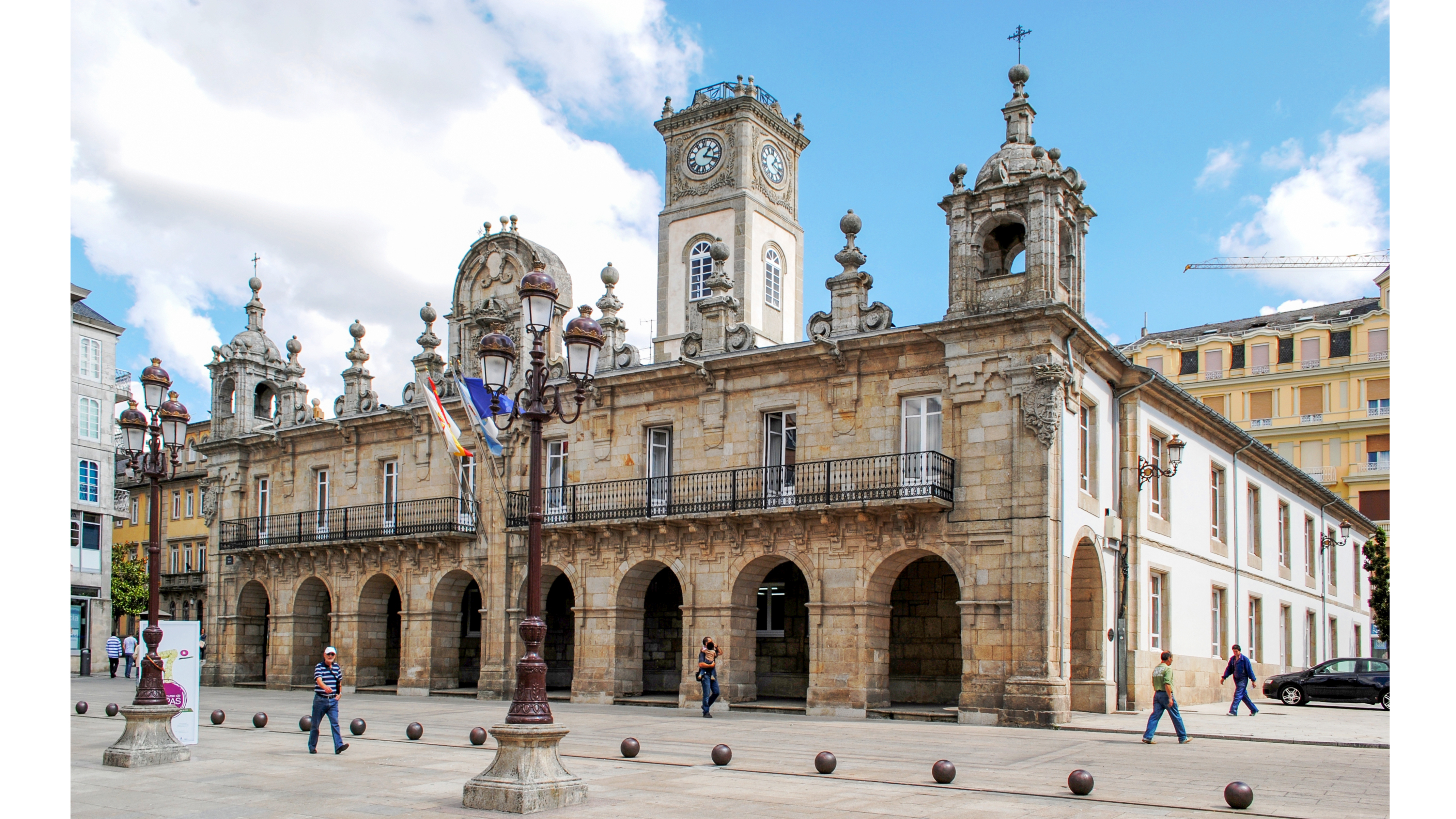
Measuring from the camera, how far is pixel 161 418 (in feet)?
54.0

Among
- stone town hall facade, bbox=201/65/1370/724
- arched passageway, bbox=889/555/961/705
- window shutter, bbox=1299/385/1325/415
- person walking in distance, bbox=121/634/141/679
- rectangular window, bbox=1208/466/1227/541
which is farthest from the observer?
window shutter, bbox=1299/385/1325/415

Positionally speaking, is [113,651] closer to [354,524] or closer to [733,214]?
[354,524]

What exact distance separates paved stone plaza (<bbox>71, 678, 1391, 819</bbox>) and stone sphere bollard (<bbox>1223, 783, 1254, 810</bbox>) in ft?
0.54

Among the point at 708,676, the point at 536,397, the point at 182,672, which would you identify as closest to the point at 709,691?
the point at 708,676

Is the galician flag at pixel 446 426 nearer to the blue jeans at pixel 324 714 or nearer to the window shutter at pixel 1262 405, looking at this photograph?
the blue jeans at pixel 324 714

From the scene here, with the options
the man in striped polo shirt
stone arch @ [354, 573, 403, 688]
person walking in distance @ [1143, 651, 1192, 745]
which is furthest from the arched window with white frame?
the man in striped polo shirt

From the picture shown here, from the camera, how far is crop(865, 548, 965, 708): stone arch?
24.0 metres

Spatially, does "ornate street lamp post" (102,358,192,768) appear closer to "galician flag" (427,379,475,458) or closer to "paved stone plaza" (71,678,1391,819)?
"paved stone plaza" (71,678,1391,819)

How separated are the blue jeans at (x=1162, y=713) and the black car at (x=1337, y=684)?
11451 mm

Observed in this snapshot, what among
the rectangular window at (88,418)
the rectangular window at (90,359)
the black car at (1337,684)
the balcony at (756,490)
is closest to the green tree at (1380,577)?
the black car at (1337,684)

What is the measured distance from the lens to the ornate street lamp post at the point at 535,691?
415 inches

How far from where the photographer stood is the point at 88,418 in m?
41.0

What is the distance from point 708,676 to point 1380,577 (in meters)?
23.6

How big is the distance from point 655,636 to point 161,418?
1433cm
